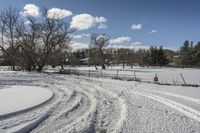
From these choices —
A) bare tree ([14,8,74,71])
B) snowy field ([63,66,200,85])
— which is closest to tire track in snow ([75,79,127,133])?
snowy field ([63,66,200,85])

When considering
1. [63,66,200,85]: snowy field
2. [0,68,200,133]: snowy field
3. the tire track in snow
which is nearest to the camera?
[0,68,200,133]: snowy field

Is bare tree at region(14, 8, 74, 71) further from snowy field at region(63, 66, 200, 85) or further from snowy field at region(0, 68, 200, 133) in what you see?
snowy field at region(0, 68, 200, 133)

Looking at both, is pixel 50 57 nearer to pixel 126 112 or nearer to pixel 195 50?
pixel 126 112

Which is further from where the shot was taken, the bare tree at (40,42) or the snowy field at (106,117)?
the bare tree at (40,42)

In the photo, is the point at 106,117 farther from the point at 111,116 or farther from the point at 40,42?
the point at 40,42

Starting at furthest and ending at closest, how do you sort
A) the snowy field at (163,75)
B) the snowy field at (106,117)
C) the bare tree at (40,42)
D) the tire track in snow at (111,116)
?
the bare tree at (40,42)
the snowy field at (163,75)
the tire track in snow at (111,116)
the snowy field at (106,117)

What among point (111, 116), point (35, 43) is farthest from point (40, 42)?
point (111, 116)

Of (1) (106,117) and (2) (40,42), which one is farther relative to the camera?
(2) (40,42)

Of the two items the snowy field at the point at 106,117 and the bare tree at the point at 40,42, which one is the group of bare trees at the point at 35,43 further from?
the snowy field at the point at 106,117

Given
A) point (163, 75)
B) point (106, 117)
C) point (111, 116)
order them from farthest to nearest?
point (163, 75), point (111, 116), point (106, 117)

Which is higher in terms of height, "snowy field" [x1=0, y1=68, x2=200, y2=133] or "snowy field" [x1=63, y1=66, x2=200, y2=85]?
"snowy field" [x1=63, y1=66, x2=200, y2=85]

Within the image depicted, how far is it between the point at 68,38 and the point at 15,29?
9203 millimetres

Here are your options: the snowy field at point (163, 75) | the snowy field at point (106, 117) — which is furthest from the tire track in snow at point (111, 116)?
the snowy field at point (163, 75)

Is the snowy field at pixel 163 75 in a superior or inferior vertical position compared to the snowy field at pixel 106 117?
superior
